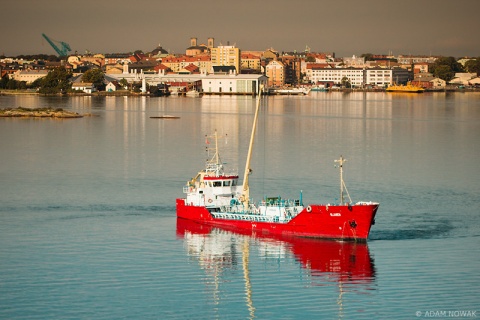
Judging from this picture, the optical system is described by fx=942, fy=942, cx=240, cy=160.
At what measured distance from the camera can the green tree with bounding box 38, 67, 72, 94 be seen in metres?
77.4

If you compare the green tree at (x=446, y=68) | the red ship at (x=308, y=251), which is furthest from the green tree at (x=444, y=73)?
the red ship at (x=308, y=251)

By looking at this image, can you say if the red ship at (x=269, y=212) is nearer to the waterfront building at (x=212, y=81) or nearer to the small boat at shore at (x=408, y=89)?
the waterfront building at (x=212, y=81)

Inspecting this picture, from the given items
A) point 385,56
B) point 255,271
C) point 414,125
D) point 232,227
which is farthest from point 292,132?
point 385,56

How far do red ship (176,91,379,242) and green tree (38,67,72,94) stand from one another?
203 ft

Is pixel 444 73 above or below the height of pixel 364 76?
above

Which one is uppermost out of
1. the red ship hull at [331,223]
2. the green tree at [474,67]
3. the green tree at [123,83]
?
the green tree at [474,67]

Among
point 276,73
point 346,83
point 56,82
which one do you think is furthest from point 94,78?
point 346,83

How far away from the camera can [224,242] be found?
14.7 meters

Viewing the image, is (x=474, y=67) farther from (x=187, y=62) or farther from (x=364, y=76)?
(x=187, y=62)

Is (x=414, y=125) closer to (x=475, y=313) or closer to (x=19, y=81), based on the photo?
(x=475, y=313)

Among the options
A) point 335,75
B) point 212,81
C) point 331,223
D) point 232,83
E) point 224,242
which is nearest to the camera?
point 331,223

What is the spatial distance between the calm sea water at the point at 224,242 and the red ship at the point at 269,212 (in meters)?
0.28

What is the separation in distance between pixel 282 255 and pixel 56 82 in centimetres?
6747

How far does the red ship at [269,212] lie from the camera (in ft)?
46.3
